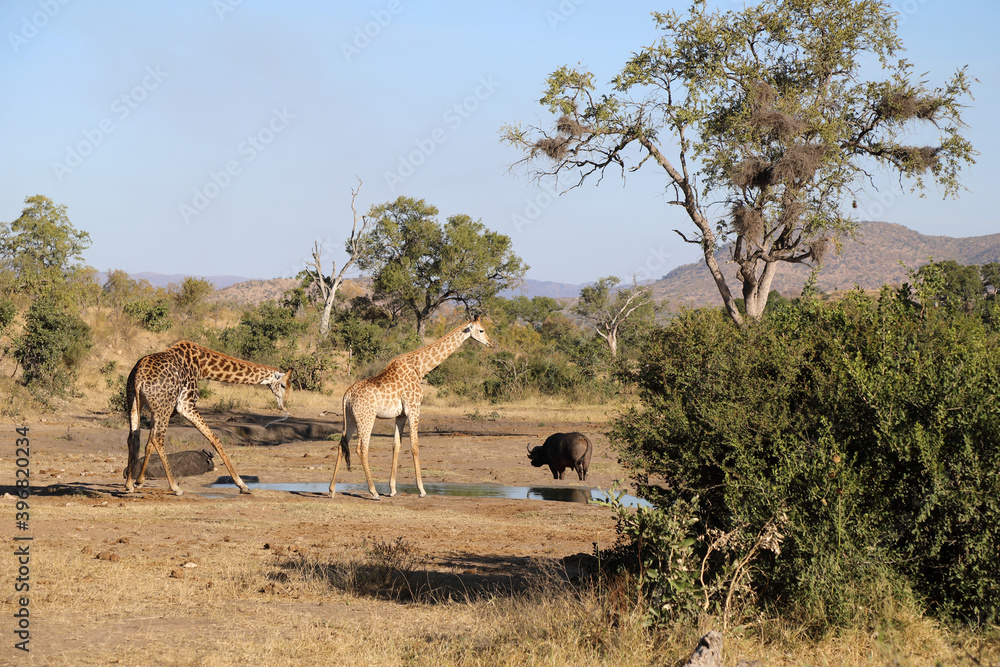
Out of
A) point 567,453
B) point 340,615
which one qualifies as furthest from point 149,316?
point 340,615

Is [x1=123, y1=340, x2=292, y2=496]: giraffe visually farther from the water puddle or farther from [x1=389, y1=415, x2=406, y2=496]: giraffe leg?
[x1=389, y1=415, x2=406, y2=496]: giraffe leg

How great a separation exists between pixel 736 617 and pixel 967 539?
59.6 inches

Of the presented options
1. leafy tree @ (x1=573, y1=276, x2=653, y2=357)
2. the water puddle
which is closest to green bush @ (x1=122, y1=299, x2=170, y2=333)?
leafy tree @ (x1=573, y1=276, x2=653, y2=357)

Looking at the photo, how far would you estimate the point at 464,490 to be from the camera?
15.0 m

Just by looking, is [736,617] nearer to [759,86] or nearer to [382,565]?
[382,565]

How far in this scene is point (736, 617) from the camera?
5594 mm

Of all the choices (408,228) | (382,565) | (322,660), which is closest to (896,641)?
(322,660)

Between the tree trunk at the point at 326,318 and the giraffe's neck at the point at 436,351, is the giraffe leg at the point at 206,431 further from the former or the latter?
the tree trunk at the point at 326,318

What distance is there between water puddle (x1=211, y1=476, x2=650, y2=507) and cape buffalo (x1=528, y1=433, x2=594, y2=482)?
573mm

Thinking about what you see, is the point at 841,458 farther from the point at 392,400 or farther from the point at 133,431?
the point at 133,431

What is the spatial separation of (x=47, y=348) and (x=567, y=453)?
16325mm

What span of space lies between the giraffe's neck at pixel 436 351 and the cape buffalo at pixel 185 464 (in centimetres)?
436

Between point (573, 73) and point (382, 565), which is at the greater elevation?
point (573, 73)

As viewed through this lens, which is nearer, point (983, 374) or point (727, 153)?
point (983, 374)
